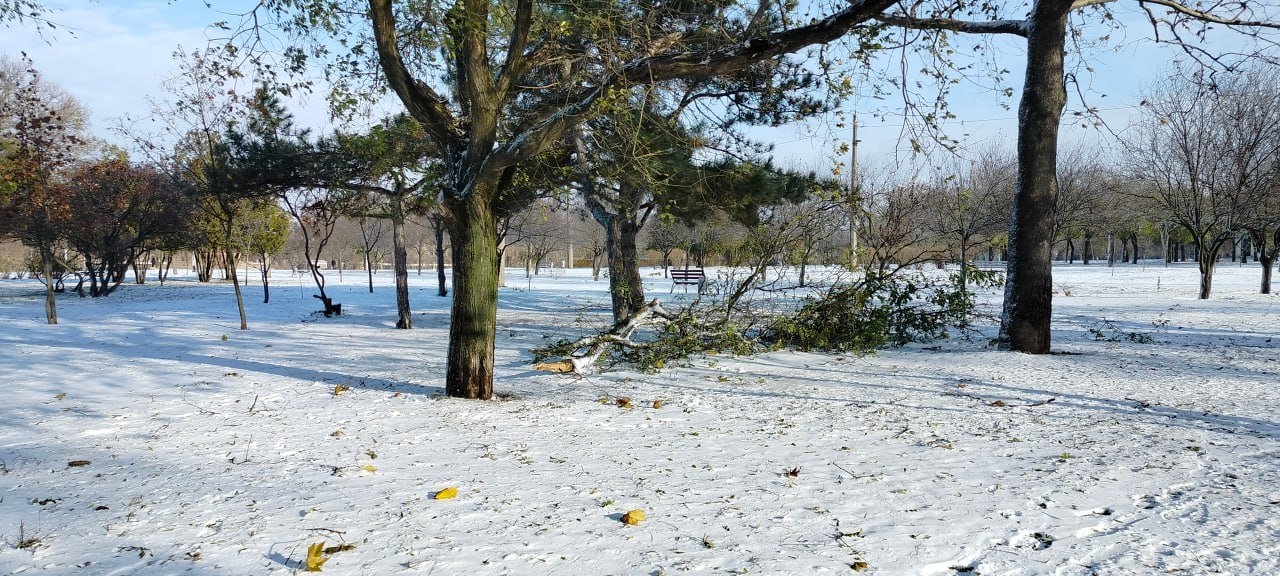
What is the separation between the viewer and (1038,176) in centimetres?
781

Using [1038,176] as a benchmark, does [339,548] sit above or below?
below

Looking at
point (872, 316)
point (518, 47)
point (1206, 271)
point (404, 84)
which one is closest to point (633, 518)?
point (518, 47)

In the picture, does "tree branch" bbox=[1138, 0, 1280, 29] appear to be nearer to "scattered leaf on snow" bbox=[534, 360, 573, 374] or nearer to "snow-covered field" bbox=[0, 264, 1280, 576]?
"snow-covered field" bbox=[0, 264, 1280, 576]

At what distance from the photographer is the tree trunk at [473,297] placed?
5.76 meters

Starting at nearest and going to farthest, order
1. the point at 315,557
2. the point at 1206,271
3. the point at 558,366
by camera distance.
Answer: the point at 315,557
the point at 558,366
the point at 1206,271

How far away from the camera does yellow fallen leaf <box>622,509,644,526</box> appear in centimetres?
295

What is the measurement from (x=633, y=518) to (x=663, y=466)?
0.97m

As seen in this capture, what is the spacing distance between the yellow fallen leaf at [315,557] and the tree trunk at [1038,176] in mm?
8180

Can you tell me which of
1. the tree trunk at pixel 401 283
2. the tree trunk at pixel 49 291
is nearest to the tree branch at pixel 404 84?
the tree trunk at pixel 401 283

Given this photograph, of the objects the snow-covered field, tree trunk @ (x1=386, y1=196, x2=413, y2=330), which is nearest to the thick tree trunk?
tree trunk @ (x1=386, y1=196, x2=413, y2=330)

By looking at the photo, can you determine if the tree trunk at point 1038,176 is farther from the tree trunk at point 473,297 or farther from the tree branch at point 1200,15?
the tree trunk at point 473,297

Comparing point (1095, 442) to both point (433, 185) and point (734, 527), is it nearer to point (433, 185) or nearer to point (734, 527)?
point (734, 527)

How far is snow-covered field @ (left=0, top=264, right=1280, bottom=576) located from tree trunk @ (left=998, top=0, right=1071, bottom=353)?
2.04 feet

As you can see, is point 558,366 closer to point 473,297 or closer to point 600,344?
point 600,344
